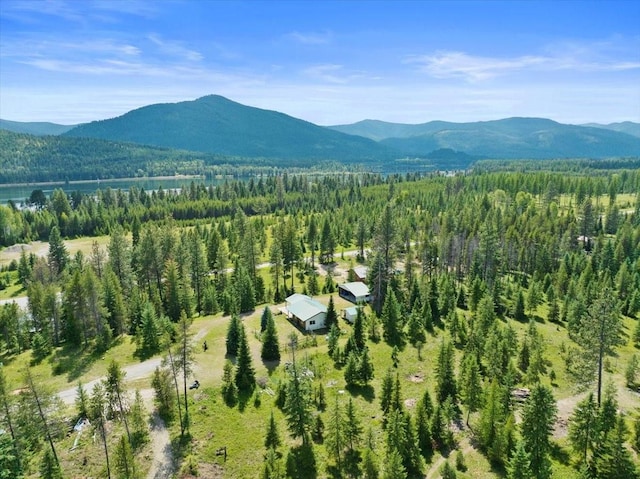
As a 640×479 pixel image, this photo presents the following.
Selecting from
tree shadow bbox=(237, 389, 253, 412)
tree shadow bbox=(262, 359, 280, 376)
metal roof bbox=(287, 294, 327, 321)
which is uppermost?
metal roof bbox=(287, 294, 327, 321)

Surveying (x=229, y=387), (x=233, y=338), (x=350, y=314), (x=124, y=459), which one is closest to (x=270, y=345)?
(x=233, y=338)

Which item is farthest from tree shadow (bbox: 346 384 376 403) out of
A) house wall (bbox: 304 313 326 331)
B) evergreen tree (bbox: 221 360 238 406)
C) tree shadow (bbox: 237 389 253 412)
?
house wall (bbox: 304 313 326 331)

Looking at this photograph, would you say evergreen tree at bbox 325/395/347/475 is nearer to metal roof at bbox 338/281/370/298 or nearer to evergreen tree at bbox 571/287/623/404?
evergreen tree at bbox 571/287/623/404

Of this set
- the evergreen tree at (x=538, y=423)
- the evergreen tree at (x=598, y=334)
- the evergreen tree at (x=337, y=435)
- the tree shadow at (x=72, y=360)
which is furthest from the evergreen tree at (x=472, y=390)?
the tree shadow at (x=72, y=360)

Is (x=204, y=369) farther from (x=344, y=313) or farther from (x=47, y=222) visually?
(x=47, y=222)

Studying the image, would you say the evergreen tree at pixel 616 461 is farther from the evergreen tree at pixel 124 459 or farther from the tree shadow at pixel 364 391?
A: the evergreen tree at pixel 124 459

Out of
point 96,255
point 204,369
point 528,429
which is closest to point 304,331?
point 204,369

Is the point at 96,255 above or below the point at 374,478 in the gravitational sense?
above

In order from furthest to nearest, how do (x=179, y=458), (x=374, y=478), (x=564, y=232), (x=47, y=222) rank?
1. (x=47, y=222)
2. (x=564, y=232)
3. (x=179, y=458)
4. (x=374, y=478)
